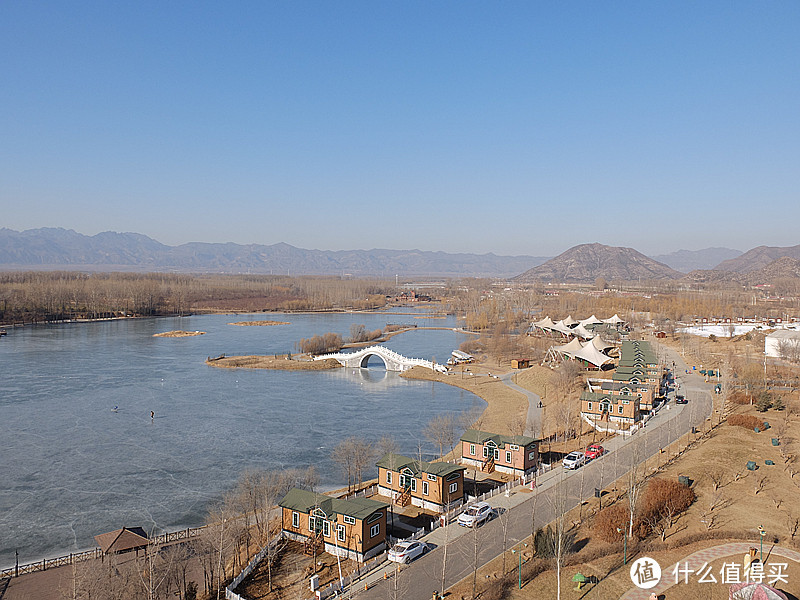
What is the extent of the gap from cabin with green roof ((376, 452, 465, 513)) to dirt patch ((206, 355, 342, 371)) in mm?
19755

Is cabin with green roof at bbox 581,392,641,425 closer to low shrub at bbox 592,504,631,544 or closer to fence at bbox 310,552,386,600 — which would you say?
low shrub at bbox 592,504,631,544

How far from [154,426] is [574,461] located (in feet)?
44.6

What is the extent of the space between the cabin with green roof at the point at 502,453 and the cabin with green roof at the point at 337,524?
184 inches

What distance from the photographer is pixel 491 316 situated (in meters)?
52.1

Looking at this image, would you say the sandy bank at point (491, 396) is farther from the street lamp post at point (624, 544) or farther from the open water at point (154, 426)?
the street lamp post at point (624, 544)

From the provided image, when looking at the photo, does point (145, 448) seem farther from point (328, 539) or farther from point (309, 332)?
point (309, 332)

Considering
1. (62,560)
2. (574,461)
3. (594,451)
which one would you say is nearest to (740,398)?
(594,451)

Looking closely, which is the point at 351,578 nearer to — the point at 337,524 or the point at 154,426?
the point at 337,524

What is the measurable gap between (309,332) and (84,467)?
32239mm

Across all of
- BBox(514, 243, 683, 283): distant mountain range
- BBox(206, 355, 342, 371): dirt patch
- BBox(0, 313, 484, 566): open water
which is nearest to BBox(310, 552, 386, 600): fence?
BBox(0, 313, 484, 566): open water

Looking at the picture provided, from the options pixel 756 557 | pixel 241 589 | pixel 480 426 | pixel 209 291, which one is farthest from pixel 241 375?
pixel 209 291

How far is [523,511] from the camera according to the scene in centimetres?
1145

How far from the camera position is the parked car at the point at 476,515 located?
10.7 meters

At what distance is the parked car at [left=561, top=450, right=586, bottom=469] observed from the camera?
14.0 meters
